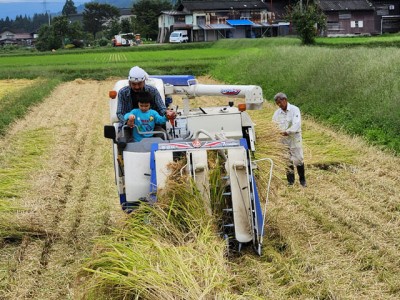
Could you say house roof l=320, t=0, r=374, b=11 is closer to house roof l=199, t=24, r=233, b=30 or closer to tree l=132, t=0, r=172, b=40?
house roof l=199, t=24, r=233, b=30

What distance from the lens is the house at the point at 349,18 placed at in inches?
2280

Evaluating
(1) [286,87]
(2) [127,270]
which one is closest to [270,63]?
(1) [286,87]

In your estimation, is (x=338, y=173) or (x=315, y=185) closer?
(x=315, y=185)

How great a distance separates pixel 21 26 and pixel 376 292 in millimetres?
196492

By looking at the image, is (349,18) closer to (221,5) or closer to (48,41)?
(221,5)

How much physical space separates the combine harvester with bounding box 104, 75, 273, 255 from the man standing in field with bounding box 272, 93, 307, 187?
1704 millimetres

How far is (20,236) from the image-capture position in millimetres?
6824

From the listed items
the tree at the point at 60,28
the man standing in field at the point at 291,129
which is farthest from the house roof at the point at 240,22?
the man standing in field at the point at 291,129

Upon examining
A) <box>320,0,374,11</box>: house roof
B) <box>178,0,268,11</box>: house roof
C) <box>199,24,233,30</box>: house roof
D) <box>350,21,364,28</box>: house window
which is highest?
<box>178,0,268,11</box>: house roof

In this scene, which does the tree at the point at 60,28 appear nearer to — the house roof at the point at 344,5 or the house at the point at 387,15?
the house roof at the point at 344,5

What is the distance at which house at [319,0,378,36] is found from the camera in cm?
5791

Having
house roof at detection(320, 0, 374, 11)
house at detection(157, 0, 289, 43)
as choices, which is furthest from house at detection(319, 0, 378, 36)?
house at detection(157, 0, 289, 43)

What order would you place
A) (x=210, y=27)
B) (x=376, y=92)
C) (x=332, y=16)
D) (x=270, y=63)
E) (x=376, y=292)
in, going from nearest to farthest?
1. (x=376, y=292)
2. (x=376, y=92)
3. (x=270, y=63)
4. (x=332, y=16)
5. (x=210, y=27)

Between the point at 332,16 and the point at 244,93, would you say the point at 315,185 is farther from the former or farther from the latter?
the point at 332,16
